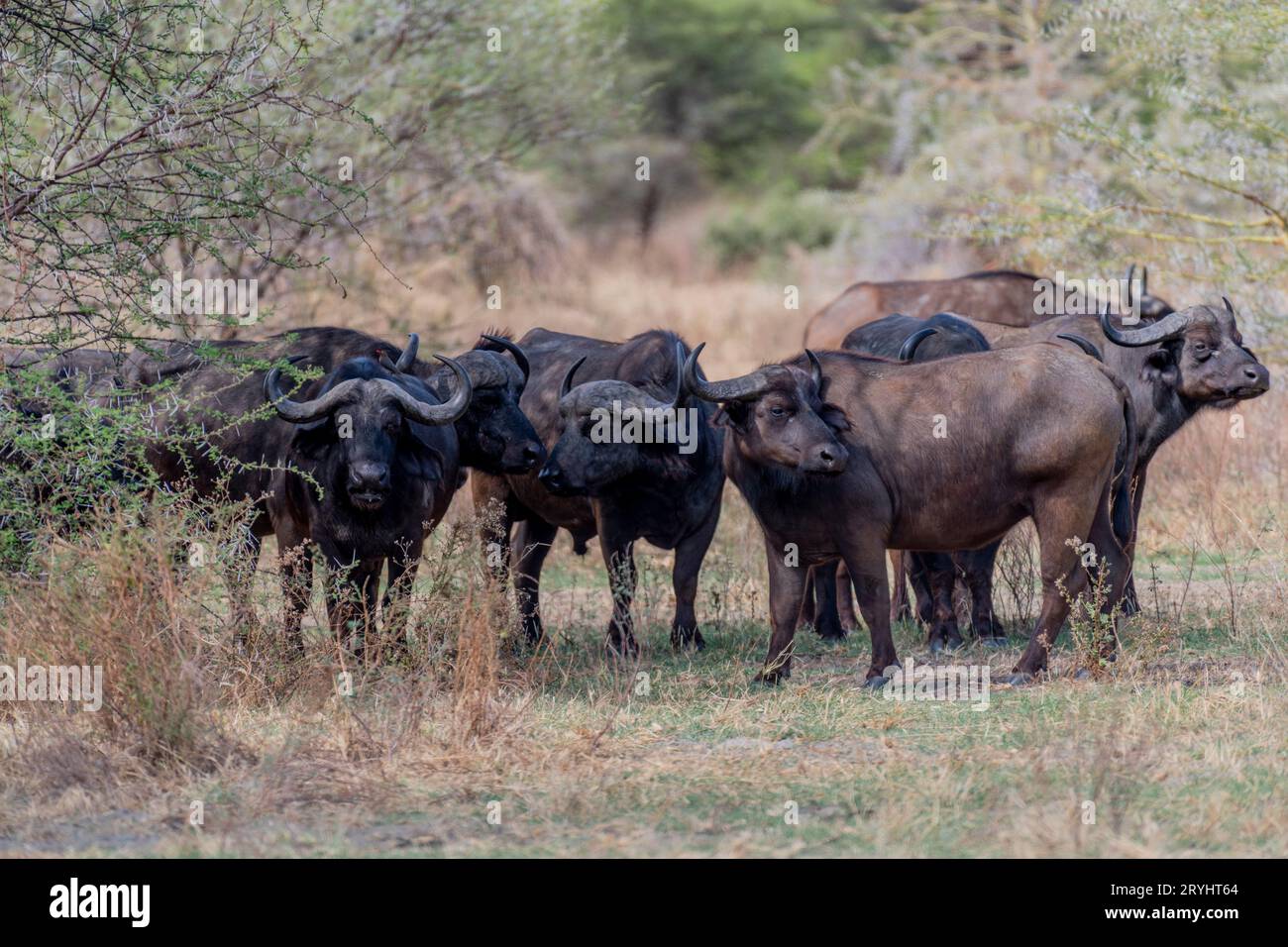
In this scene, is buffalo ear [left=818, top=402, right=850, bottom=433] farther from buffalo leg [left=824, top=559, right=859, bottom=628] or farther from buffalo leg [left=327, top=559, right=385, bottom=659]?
buffalo leg [left=327, top=559, right=385, bottom=659]

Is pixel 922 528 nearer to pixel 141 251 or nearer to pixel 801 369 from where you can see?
pixel 801 369

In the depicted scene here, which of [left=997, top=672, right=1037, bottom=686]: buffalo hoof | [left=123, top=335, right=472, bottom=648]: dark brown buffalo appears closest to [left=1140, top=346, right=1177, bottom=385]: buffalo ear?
[left=997, top=672, right=1037, bottom=686]: buffalo hoof

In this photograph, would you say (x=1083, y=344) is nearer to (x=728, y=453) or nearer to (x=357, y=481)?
(x=728, y=453)

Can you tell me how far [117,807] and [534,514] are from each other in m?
4.47

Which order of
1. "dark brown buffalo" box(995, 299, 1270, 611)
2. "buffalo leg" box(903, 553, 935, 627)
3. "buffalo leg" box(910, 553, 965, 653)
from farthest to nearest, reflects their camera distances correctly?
"buffalo leg" box(903, 553, 935, 627), "dark brown buffalo" box(995, 299, 1270, 611), "buffalo leg" box(910, 553, 965, 653)

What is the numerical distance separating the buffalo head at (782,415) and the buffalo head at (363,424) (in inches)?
50.7

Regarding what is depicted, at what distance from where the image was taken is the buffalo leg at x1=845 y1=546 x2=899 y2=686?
320 inches

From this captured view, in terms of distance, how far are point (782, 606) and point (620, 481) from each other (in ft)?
4.54

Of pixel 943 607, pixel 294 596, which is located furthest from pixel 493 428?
pixel 943 607

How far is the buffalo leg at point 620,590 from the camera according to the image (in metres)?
9.02

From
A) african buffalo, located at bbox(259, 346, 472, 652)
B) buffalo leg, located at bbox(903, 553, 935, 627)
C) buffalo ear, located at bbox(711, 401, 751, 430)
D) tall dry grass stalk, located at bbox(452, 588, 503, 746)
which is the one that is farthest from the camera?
buffalo leg, located at bbox(903, 553, 935, 627)

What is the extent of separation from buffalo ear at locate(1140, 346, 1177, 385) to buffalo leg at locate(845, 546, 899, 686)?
249 cm

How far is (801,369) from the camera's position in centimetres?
828

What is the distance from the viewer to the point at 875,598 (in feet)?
26.9
